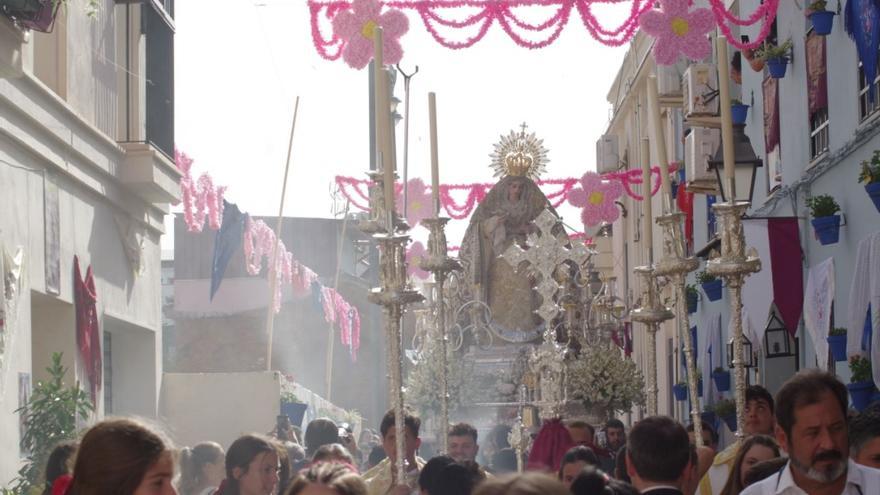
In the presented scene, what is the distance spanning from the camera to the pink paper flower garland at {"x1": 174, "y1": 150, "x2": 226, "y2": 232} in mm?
21281

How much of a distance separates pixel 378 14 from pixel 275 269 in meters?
13.0

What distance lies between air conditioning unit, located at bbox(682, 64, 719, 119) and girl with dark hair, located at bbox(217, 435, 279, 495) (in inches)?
555

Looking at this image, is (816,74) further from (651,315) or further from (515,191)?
(515,191)

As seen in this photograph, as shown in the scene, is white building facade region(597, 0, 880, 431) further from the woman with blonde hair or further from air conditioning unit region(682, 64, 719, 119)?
the woman with blonde hair

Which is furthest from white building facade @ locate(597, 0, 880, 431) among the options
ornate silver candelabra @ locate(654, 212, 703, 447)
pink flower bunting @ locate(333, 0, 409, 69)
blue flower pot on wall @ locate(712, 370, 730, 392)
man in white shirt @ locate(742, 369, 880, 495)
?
man in white shirt @ locate(742, 369, 880, 495)

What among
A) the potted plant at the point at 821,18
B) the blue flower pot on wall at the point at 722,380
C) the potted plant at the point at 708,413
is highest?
the potted plant at the point at 821,18

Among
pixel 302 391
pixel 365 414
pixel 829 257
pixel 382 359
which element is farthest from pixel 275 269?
pixel 365 414

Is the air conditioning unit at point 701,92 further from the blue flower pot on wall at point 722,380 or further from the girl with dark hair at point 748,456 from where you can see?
the girl with dark hair at point 748,456

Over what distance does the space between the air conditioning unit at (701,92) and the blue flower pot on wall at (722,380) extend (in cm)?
358

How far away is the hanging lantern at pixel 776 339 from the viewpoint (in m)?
19.9

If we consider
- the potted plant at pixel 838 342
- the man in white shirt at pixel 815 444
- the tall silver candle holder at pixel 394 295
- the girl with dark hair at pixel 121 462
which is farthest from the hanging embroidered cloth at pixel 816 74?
the girl with dark hair at pixel 121 462

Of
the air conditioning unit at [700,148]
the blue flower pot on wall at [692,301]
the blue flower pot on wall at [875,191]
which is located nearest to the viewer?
the blue flower pot on wall at [875,191]

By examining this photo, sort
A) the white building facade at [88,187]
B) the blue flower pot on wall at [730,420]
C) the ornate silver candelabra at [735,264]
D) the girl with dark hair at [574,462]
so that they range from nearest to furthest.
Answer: the girl with dark hair at [574,462], the ornate silver candelabra at [735,264], the white building facade at [88,187], the blue flower pot on wall at [730,420]

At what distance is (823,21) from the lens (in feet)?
51.3
